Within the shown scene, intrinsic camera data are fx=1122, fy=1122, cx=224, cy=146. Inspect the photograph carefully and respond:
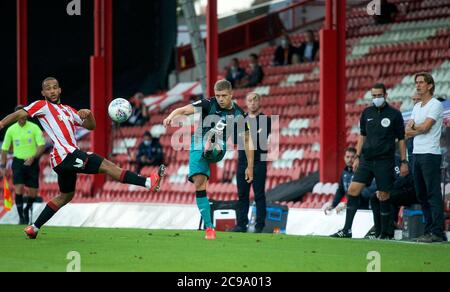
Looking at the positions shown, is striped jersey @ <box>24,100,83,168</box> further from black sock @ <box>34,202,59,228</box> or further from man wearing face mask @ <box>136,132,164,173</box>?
man wearing face mask @ <box>136,132,164,173</box>

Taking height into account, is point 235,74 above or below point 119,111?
above

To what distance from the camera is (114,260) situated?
1002 cm

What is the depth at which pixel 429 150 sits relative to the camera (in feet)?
43.6

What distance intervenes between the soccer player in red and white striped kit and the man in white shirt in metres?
3.10

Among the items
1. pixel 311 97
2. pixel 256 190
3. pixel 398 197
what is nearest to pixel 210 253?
pixel 398 197

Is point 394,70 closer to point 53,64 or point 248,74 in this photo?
point 248,74

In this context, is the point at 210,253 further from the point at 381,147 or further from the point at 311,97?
the point at 311,97

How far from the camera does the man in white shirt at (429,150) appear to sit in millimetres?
13242

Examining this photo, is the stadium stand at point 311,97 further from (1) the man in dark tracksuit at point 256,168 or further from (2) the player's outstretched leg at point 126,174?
(2) the player's outstretched leg at point 126,174

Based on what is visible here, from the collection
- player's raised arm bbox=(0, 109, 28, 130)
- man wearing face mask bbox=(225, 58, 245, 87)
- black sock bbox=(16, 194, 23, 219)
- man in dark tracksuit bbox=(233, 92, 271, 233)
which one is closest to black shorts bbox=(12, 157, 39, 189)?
black sock bbox=(16, 194, 23, 219)

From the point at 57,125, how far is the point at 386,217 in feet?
13.8

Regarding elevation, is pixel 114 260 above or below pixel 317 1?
below

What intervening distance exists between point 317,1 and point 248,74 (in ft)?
→ 16.5
